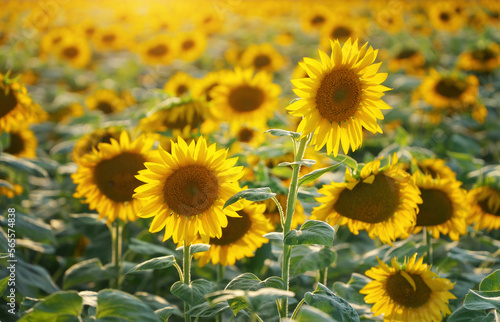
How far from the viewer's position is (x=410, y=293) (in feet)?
5.45

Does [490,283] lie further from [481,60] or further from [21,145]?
[481,60]

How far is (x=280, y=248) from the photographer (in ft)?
7.11

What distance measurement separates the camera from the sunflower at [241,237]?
1.84 meters

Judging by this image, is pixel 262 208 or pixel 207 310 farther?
pixel 262 208

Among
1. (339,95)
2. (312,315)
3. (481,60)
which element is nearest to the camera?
(312,315)

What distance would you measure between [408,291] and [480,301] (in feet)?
0.87

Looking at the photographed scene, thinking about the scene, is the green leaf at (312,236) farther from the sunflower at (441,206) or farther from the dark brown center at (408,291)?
the sunflower at (441,206)

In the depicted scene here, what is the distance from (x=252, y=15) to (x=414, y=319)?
9396 millimetres

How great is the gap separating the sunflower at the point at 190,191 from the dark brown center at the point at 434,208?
2.84ft

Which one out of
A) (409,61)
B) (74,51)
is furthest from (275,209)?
(74,51)

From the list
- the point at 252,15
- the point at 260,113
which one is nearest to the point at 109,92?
the point at 260,113

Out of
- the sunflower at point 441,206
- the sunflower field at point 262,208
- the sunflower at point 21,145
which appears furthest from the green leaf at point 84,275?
the sunflower at point 441,206

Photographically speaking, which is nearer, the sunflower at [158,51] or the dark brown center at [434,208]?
the dark brown center at [434,208]

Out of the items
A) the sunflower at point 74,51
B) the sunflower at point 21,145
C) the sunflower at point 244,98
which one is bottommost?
the sunflower at point 21,145
